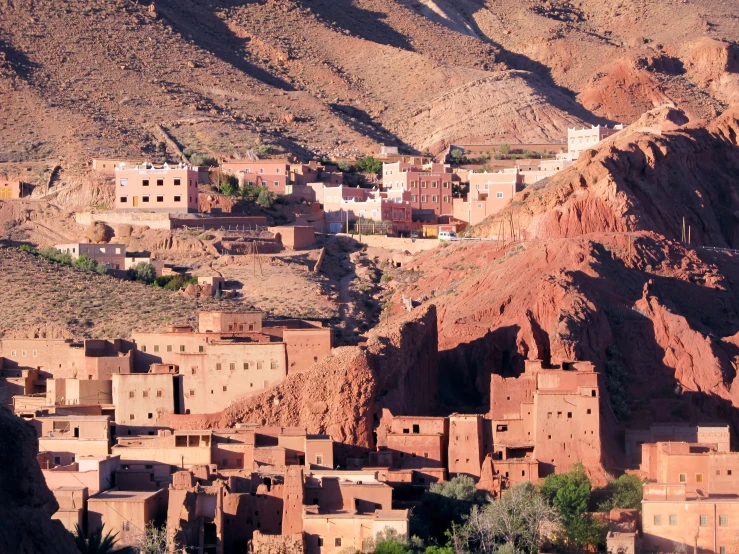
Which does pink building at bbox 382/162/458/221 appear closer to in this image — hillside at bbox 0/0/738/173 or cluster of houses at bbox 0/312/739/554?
hillside at bbox 0/0/738/173

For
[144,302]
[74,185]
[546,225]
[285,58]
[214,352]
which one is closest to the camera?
[214,352]

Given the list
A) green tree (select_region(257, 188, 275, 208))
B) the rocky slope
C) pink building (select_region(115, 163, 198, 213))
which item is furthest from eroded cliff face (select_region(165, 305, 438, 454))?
green tree (select_region(257, 188, 275, 208))

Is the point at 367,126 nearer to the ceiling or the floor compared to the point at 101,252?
nearer to the ceiling

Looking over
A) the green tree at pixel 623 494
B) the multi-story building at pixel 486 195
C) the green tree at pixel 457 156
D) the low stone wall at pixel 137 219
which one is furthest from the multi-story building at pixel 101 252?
the green tree at pixel 623 494

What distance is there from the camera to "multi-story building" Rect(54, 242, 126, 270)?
79188 millimetres

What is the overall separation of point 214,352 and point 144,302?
12.9 metres

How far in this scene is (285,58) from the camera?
12456 centimetres

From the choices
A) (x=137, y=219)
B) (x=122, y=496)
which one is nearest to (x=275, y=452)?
(x=122, y=496)

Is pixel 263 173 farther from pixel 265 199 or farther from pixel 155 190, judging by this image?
pixel 155 190

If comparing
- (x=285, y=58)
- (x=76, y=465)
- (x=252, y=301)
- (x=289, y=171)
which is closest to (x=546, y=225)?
(x=252, y=301)

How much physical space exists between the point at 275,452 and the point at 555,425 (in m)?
6.78

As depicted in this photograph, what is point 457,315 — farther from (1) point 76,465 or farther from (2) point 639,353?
(1) point 76,465

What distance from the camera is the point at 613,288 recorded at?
66.7 metres

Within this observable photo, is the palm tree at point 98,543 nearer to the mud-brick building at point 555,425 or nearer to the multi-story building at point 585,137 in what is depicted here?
the mud-brick building at point 555,425
